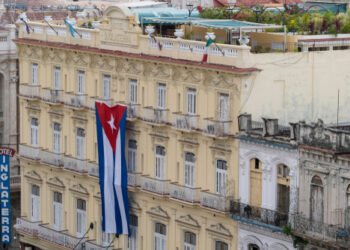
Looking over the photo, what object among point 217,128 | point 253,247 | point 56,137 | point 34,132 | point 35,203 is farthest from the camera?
point 35,203

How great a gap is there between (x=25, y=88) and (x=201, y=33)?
11.1 meters

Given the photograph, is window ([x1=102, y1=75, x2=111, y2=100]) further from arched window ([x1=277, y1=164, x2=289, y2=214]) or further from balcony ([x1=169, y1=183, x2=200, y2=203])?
arched window ([x1=277, y1=164, x2=289, y2=214])

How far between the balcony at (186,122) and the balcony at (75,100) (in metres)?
7.19

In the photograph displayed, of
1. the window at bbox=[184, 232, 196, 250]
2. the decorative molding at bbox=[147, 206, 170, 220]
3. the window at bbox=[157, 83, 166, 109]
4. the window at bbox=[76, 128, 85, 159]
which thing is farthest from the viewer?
the window at bbox=[76, 128, 85, 159]

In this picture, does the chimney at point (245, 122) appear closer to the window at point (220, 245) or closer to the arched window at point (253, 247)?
the arched window at point (253, 247)

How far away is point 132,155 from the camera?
72000 millimetres

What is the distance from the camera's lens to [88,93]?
7412 cm

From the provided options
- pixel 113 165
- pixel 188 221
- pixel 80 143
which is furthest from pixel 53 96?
pixel 188 221

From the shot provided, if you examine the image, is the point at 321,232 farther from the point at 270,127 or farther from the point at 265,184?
the point at 270,127

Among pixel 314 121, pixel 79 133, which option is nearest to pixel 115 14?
pixel 79 133

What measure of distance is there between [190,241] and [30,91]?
1391 cm

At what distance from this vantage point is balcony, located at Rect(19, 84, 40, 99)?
77.4m

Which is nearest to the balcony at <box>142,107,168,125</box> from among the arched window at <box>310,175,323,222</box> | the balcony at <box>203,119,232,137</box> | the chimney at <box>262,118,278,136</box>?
the balcony at <box>203,119,232,137</box>

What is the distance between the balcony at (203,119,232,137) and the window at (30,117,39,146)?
46.4ft
